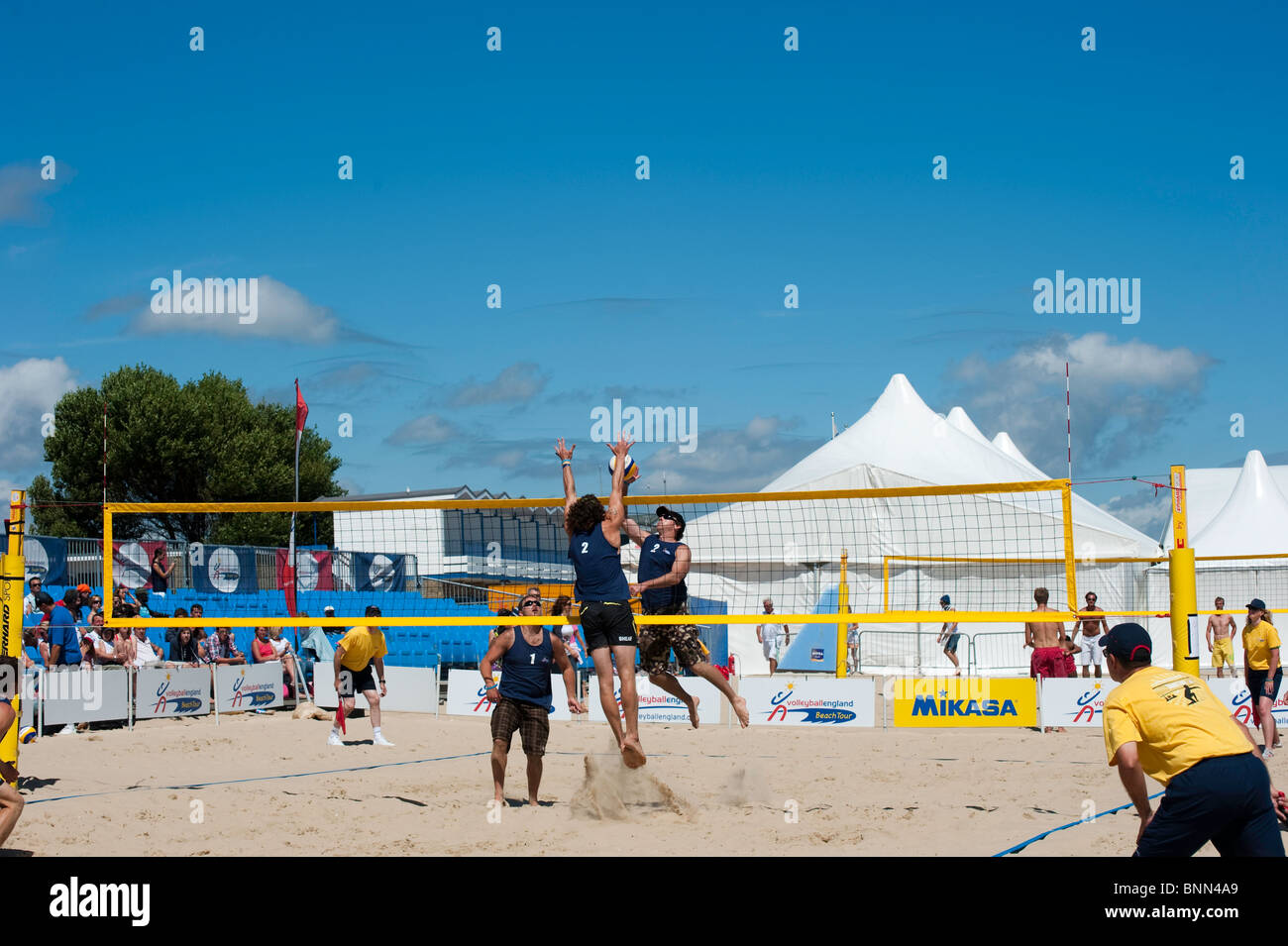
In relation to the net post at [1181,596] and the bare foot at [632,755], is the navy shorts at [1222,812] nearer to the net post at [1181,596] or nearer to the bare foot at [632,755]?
the net post at [1181,596]

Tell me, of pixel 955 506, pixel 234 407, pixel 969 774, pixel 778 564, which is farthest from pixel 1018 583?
pixel 234 407

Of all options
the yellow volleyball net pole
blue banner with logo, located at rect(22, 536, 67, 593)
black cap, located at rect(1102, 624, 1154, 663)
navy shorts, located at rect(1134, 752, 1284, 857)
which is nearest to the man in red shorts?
black cap, located at rect(1102, 624, 1154, 663)

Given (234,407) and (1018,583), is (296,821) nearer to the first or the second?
(1018,583)

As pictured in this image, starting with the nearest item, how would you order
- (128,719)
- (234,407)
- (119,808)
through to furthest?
1. (119,808)
2. (128,719)
3. (234,407)

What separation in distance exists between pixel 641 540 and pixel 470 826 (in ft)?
6.79

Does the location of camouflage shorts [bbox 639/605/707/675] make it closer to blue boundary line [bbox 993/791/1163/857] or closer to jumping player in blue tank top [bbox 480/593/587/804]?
jumping player in blue tank top [bbox 480/593/587/804]

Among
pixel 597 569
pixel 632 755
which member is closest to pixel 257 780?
pixel 632 755

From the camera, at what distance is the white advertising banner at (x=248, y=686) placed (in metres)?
13.7

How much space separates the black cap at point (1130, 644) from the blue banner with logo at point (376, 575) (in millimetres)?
17912

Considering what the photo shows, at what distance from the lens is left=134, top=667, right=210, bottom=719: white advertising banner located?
41.7ft

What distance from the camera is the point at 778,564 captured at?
68.2 ft

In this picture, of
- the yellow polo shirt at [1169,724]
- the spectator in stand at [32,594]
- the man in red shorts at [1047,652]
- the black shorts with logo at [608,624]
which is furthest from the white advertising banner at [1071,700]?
the spectator in stand at [32,594]

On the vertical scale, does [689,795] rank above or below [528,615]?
below

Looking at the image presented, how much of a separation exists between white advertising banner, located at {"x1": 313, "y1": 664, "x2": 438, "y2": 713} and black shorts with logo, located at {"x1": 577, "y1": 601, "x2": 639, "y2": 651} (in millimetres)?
7993
